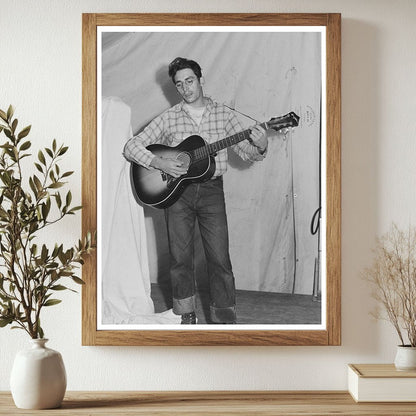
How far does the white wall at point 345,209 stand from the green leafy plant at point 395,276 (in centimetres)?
4

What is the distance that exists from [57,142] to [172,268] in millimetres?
606

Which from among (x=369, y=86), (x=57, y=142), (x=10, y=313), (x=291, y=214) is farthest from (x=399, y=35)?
(x=10, y=313)

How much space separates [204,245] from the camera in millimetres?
2273

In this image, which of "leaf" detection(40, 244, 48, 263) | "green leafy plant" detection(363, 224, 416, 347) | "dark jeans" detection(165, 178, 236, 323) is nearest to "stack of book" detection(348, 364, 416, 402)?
"green leafy plant" detection(363, 224, 416, 347)

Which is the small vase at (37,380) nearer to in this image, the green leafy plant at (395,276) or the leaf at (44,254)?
the leaf at (44,254)

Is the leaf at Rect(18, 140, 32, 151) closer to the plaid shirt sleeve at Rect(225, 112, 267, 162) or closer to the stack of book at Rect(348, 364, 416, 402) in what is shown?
the plaid shirt sleeve at Rect(225, 112, 267, 162)

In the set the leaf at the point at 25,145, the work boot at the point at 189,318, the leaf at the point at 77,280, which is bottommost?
the work boot at the point at 189,318

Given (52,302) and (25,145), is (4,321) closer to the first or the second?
(52,302)

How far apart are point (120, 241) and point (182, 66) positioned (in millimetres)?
654

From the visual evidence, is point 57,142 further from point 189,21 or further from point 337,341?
point 337,341

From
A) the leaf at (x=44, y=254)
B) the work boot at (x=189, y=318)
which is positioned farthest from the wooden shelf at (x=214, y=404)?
the leaf at (x=44, y=254)

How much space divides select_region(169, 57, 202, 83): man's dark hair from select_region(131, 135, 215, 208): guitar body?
26cm

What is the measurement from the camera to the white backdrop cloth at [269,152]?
2.27 metres

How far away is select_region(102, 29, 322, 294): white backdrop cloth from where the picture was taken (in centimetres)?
227
